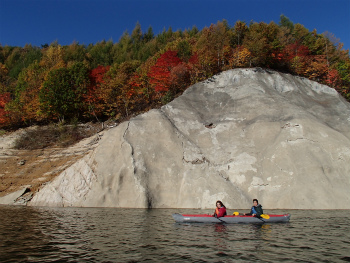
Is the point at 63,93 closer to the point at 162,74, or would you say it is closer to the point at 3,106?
the point at 3,106

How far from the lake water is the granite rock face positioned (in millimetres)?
6200

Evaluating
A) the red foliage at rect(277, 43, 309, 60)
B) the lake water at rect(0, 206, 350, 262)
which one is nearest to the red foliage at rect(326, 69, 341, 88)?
the red foliage at rect(277, 43, 309, 60)

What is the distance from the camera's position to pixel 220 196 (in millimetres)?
22500

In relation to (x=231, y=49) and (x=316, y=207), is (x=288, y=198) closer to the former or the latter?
(x=316, y=207)

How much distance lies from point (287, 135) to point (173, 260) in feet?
65.5

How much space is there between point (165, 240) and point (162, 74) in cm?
2963

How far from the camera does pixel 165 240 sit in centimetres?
1178

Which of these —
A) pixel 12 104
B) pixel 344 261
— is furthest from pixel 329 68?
pixel 12 104

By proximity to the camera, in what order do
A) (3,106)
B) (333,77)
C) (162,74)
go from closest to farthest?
(162,74) → (333,77) → (3,106)

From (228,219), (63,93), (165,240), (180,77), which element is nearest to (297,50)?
→ (180,77)

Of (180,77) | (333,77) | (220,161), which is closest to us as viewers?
(220,161)

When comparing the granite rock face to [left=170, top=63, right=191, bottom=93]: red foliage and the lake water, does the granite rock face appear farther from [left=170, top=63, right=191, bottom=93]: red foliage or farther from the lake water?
[left=170, top=63, right=191, bottom=93]: red foliage

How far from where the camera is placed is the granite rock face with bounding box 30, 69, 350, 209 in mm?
22844

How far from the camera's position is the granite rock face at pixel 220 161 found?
22.8 m
